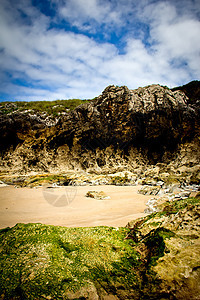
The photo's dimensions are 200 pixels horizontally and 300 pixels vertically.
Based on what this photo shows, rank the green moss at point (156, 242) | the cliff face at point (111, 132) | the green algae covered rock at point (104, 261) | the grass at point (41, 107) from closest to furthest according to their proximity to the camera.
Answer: the green algae covered rock at point (104, 261) → the green moss at point (156, 242) → the cliff face at point (111, 132) → the grass at point (41, 107)

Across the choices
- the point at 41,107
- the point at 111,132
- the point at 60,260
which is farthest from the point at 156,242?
the point at 41,107

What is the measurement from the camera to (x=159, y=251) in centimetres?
157

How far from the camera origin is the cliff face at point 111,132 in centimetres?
1562

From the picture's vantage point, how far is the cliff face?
15.6m

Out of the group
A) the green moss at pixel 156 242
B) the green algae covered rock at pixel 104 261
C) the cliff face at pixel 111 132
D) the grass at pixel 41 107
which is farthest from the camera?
the grass at pixel 41 107

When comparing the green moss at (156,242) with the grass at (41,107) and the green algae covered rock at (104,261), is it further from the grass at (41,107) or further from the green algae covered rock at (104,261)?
the grass at (41,107)

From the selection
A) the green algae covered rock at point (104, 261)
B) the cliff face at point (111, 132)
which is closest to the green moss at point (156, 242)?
the green algae covered rock at point (104, 261)

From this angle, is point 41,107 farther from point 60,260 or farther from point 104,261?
point 104,261

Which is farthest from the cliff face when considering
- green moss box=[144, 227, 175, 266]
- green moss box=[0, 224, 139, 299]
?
green moss box=[144, 227, 175, 266]

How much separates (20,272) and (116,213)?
3132 mm

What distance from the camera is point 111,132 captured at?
1647 centimetres

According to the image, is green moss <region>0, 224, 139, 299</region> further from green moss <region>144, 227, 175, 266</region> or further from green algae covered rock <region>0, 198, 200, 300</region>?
green moss <region>144, 227, 175, 266</region>

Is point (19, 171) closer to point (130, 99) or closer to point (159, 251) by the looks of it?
point (130, 99)

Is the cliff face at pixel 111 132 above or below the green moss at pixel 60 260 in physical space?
above
